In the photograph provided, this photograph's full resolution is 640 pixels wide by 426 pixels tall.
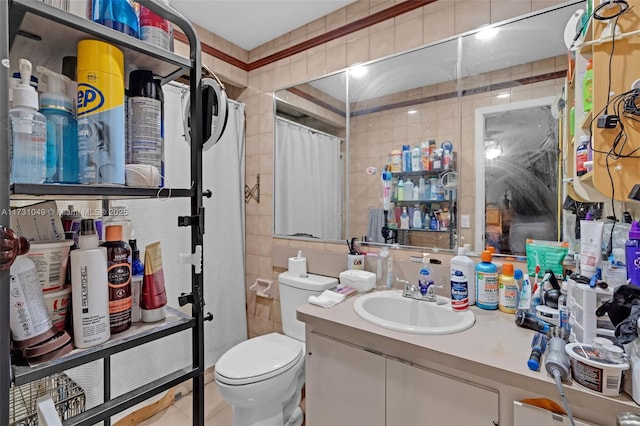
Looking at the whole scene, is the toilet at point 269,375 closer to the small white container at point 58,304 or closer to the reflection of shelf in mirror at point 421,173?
the reflection of shelf in mirror at point 421,173

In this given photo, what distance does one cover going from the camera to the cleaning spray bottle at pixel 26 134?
Result: 1.67ft

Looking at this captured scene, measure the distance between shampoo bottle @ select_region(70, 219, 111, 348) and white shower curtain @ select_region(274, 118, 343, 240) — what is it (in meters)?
1.45

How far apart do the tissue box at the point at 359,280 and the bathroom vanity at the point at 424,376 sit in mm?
219

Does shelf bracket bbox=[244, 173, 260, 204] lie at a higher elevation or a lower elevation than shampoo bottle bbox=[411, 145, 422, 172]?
lower

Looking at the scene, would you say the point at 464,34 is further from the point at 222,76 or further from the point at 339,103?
the point at 222,76

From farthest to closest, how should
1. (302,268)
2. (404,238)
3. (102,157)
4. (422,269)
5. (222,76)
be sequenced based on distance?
(222,76)
(302,268)
(404,238)
(422,269)
(102,157)

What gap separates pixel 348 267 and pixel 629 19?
1.43 m

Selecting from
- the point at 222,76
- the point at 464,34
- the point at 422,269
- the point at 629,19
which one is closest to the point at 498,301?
the point at 422,269

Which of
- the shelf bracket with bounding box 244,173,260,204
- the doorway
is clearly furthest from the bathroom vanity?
the shelf bracket with bounding box 244,173,260,204

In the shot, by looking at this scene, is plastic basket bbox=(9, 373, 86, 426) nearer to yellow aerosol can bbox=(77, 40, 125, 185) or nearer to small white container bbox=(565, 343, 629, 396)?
yellow aerosol can bbox=(77, 40, 125, 185)

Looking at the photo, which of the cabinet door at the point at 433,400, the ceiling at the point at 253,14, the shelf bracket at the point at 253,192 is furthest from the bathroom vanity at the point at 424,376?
the ceiling at the point at 253,14

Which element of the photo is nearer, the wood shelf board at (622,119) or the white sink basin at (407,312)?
the wood shelf board at (622,119)

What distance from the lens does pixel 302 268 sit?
196 centimetres

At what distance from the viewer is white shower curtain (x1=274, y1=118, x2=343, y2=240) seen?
78.6 inches
